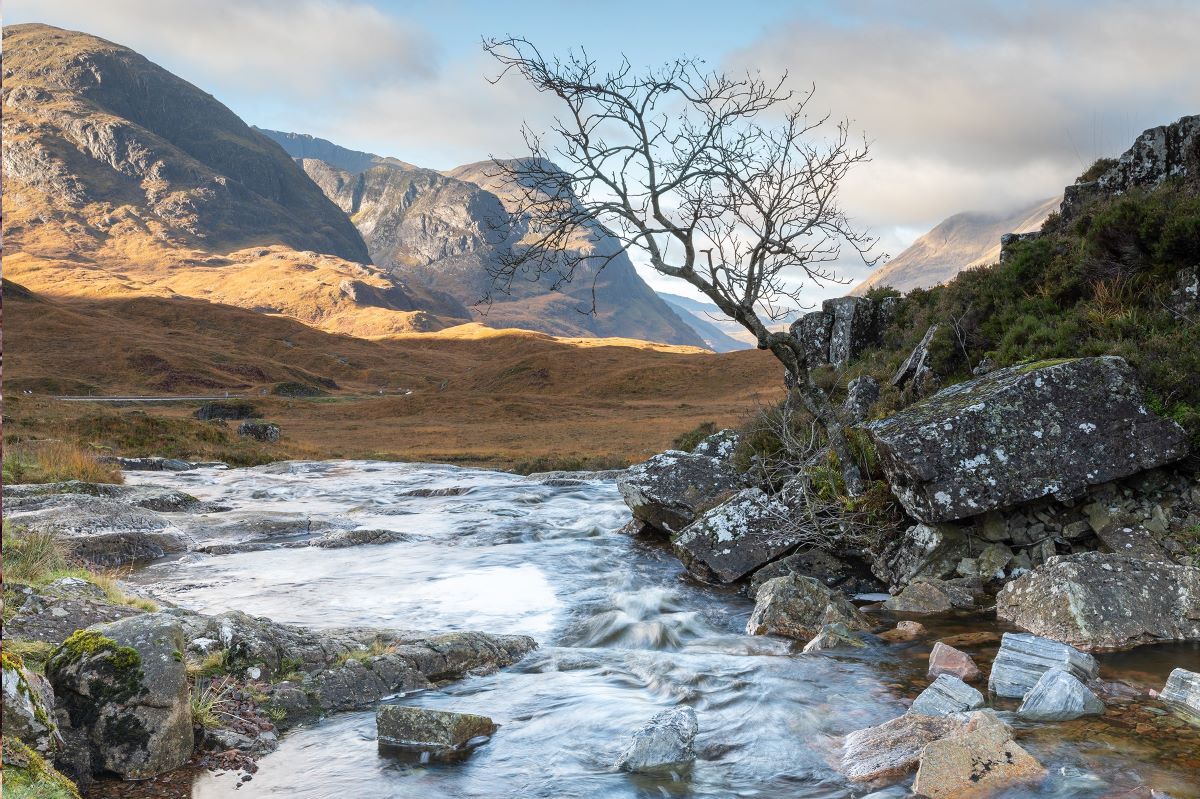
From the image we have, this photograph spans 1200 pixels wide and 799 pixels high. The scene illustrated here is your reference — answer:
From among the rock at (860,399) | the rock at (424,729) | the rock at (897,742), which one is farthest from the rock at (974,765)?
the rock at (860,399)

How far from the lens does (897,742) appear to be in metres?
7.38

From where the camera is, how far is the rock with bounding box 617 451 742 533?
59.5 ft

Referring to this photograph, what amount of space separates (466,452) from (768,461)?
28.3 metres

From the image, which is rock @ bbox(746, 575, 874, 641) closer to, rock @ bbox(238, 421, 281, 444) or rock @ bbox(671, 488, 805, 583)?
rock @ bbox(671, 488, 805, 583)

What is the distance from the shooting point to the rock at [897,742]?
7.05 metres

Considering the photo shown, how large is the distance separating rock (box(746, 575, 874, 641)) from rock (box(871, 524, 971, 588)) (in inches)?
55.9

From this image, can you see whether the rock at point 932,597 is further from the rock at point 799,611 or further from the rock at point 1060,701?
the rock at point 1060,701

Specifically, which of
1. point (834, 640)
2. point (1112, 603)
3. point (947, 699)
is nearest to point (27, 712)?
point (947, 699)

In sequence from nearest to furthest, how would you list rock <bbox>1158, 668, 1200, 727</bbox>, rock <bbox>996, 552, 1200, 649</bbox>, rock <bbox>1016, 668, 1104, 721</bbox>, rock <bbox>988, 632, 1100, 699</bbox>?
rock <bbox>1158, 668, 1200, 727</bbox>
rock <bbox>1016, 668, 1104, 721</bbox>
rock <bbox>988, 632, 1100, 699</bbox>
rock <bbox>996, 552, 1200, 649</bbox>

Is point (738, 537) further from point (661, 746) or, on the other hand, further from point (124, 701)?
point (124, 701)

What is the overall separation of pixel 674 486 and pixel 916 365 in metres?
5.68

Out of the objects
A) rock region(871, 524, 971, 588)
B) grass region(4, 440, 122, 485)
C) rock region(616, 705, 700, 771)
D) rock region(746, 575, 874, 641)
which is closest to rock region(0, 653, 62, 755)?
rock region(616, 705, 700, 771)

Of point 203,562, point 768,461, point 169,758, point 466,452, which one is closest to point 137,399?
point 466,452

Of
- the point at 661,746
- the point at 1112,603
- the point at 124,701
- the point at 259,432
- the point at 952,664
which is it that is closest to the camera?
the point at 124,701
